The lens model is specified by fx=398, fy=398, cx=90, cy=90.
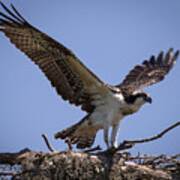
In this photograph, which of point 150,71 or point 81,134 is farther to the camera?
point 150,71

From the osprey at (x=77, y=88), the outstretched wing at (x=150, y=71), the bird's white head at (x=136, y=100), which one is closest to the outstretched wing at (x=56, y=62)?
the osprey at (x=77, y=88)

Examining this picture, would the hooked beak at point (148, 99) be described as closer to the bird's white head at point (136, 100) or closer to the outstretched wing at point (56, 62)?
the bird's white head at point (136, 100)

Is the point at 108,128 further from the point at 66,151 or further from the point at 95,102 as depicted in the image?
the point at 66,151

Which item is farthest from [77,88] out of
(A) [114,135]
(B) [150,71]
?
(B) [150,71]

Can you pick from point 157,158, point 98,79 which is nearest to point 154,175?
point 157,158

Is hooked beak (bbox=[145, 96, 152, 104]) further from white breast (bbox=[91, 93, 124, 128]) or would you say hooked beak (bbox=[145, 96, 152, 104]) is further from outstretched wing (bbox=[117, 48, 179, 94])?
outstretched wing (bbox=[117, 48, 179, 94])

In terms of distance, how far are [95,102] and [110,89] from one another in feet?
1.24

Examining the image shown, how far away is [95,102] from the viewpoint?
253 inches

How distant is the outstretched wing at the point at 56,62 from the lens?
6125 mm

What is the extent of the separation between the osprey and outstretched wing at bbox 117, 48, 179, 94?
3.33ft

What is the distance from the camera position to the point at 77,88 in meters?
6.46

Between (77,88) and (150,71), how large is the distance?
7.50ft

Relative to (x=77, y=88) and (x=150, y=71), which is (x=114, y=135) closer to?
(x=77, y=88)

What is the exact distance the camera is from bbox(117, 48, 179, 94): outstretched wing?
7543 mm
